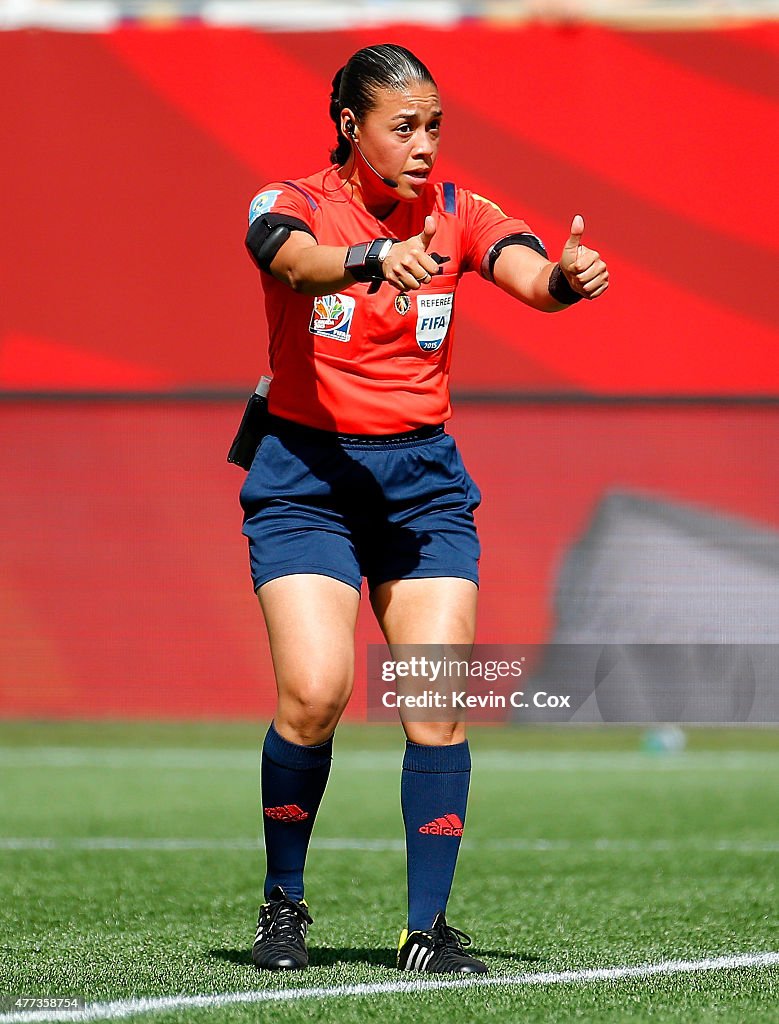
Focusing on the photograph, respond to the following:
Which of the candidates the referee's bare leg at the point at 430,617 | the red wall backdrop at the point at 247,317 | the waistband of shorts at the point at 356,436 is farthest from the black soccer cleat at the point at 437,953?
the red wall backdrop at the point at 247,317

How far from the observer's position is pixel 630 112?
13.1m

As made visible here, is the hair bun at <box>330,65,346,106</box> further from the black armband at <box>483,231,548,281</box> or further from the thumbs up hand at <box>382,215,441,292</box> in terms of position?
the thumbs up hand at <box>382,215,441,292</box>

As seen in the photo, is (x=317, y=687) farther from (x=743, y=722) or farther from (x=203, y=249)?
(x=203, y=249)

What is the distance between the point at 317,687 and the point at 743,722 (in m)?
8.55

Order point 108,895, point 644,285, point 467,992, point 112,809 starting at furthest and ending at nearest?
point 644,285 < point 112,809 < point 108,895 < point 467,992

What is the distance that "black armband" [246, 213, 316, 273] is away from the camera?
314 centimetres

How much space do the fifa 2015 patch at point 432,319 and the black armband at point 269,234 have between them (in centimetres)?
29

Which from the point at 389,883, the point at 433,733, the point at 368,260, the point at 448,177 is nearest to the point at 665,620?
the point at 448,177

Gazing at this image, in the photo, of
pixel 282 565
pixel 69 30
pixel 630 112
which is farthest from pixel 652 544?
pixel 282 565

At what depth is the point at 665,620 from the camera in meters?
11.6

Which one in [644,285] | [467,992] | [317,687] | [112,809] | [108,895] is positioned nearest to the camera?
[467,992]

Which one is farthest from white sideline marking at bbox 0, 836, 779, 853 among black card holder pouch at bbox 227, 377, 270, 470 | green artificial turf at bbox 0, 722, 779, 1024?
black card holder pouch at bbox 227, 377, 270, 470

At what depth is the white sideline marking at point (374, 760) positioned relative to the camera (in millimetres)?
9086

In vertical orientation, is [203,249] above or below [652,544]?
above
